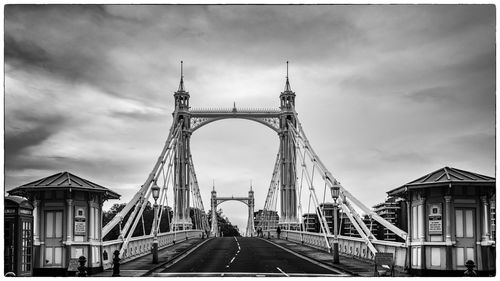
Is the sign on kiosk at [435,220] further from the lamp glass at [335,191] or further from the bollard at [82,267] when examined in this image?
the bollard at [82,267]

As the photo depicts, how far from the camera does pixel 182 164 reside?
9156cm

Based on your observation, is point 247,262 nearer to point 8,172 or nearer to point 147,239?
point 147,239

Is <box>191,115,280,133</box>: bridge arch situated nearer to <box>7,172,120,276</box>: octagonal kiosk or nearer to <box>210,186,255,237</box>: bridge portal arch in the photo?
<box>7,172,120,276</box>: octagonal kiosk

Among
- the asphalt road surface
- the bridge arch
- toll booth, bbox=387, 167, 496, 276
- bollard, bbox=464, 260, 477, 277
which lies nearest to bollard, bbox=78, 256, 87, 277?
the asphalt road surface

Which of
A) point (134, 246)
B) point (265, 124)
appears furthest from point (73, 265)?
point (265, 124)

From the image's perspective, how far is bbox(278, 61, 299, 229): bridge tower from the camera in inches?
3450

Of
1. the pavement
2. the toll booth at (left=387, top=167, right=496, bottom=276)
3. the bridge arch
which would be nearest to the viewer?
the toll booth at (left=387, top=167, right=496, bottom=276)

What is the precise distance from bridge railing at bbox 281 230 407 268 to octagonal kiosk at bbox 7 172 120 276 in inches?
501

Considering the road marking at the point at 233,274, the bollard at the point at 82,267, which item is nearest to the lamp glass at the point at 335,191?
the road marking at the point at 233,274

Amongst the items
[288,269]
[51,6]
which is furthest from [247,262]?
[51,6]

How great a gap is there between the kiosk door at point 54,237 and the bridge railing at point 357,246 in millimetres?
14009

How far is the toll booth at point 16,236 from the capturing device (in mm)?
26500

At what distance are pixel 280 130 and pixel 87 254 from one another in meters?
57.7

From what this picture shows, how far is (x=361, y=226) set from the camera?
140ft
